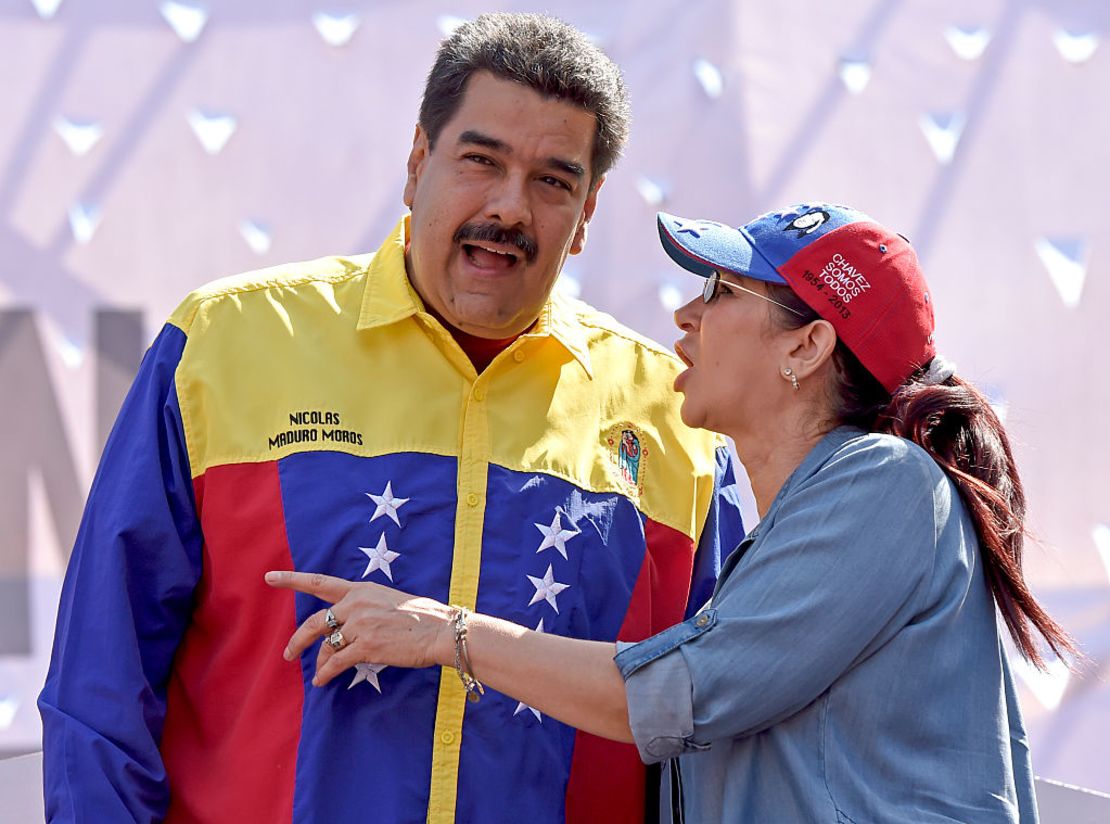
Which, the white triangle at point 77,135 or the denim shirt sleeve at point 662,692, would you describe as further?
the white triangle at point 77,135

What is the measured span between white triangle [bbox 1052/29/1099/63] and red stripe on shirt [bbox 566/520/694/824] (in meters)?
1.98

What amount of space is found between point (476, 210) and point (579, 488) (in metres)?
0.42

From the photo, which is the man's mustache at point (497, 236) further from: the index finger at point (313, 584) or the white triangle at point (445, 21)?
the white triangle at point (445, 21)

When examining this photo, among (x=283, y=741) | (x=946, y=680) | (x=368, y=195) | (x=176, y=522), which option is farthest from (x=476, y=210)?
(x=368, y=195)

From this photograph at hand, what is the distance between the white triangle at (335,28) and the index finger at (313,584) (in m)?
1.97

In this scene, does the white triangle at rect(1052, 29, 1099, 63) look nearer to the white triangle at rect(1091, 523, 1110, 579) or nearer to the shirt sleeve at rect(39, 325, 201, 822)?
the white triangle at rect(1091, 523, 1110, 579)

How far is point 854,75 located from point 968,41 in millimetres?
288

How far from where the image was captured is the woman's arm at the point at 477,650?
1.50 metres

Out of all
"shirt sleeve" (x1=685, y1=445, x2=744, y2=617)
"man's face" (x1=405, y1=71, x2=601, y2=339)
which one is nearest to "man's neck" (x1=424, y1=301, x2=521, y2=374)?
"man's face" (x1=405, y1=71, x2=601, y2=339)

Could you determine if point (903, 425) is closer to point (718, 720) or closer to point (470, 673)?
point (718, 720)

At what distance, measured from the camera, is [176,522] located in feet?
5.76

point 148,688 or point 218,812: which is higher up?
point 148,688

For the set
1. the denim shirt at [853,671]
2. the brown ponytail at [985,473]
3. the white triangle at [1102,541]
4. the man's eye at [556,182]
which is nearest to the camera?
the denim shirt at [853,671]

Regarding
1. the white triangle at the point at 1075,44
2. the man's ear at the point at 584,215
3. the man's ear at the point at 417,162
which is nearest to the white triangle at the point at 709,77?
the white triangle at the point at 1075,44
